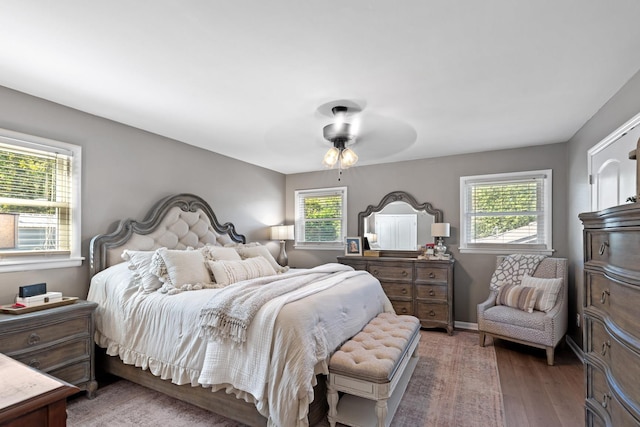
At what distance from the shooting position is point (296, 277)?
3.04 meters

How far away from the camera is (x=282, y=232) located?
5.39 meters

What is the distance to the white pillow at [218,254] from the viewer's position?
3447 mm

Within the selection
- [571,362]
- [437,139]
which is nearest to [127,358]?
[437,139]

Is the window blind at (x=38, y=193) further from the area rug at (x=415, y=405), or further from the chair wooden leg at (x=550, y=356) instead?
the chair wooden leg at (x=550, y=356)

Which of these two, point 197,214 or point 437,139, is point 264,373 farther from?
point 437,139

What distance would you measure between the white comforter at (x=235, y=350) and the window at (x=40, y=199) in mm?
431

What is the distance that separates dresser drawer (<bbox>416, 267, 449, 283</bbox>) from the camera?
14.0 ft

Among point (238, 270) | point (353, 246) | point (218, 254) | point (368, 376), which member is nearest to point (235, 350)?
point (368, 376)

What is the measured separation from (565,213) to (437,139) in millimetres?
1856

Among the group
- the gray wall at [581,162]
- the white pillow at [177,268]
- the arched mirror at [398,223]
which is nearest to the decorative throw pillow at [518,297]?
the gray wall at [581,162]

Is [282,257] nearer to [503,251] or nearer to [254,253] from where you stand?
[254,253]

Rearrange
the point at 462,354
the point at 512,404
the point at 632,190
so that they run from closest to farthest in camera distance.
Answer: the point at 632,190
the point at 512,404
the point at 462,354

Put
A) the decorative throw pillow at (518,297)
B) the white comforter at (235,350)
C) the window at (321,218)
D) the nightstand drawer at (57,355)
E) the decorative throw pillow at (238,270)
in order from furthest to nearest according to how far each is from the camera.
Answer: the window at (321,218) < the decorative throw pillow at (518,297) < the decorative throw pillow at (238,270) < the nightstand drawer at (57,355) < the white comforter at (235,350)

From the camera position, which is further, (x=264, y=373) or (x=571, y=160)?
(x=571, y=160)
